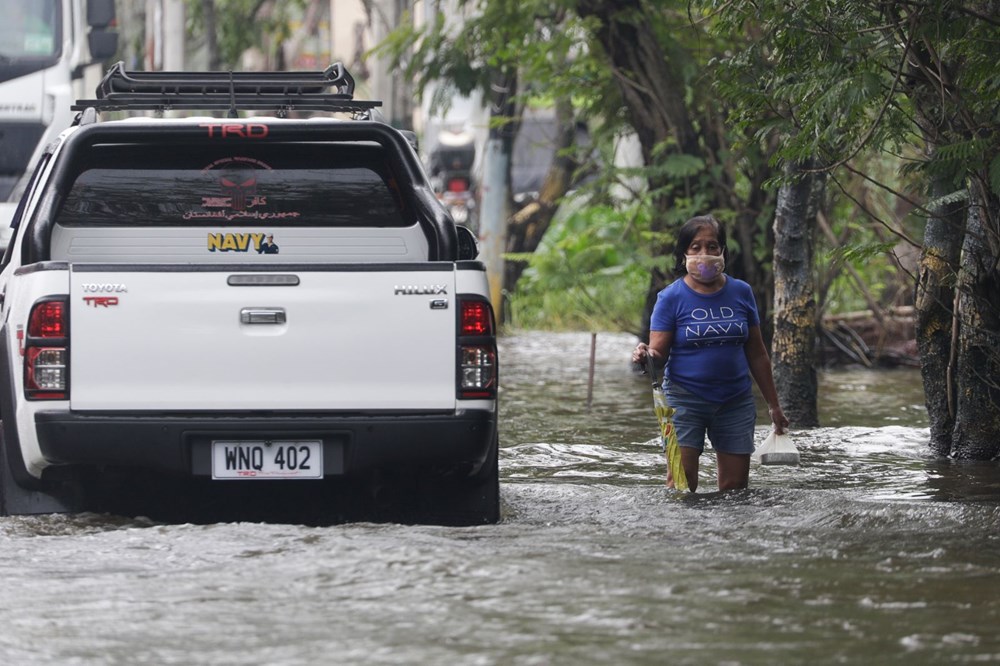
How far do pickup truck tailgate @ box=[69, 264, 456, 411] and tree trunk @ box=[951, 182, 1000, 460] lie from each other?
3.49 metres

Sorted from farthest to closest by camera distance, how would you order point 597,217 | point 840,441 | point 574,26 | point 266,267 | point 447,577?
point 597,217 < point 574,26 < point 840,441 < point 266,267 < point 447,577

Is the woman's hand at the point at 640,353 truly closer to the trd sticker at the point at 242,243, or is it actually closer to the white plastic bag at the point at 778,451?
the white plastic bag at the point at 778,451

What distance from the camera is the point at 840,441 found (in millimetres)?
10922

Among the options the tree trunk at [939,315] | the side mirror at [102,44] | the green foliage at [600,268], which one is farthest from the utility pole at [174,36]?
the tree trunk at [939,315]

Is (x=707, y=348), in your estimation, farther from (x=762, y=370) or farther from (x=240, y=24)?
(x=240, y=24)

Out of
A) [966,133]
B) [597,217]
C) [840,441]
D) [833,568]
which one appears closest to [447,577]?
[833,568]

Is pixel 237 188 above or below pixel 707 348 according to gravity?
above

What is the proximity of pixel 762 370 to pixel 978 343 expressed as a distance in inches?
75.3

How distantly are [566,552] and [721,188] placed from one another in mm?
9138

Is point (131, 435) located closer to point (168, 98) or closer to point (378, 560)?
point (378, 560)

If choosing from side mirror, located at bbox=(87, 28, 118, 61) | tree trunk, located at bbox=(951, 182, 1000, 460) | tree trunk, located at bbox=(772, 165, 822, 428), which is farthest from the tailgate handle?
side mirror, located at bbox=(87, 28, 118, 61)

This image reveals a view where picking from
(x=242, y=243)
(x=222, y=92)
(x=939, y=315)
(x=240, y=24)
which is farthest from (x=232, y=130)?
(x=240, y=24)

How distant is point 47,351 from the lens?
6.60m

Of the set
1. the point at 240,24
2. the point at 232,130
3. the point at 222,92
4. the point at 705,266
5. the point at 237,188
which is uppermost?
the point at 240,24
